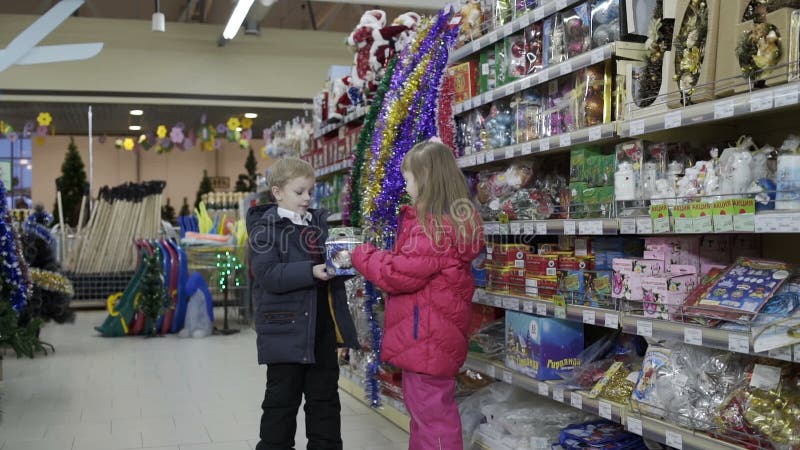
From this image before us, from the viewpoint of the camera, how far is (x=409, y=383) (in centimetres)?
289

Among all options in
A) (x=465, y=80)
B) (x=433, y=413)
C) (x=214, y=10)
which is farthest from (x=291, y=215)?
(x=214, y=10)

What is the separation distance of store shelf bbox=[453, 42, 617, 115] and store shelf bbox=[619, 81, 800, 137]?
0.27m

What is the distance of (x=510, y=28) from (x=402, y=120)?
694mm

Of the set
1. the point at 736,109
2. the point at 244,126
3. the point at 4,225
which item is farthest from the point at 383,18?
the point at 244,126

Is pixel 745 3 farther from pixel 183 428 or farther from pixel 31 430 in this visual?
pixel 31 430

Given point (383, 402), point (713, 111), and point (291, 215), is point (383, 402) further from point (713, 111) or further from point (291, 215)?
point (713, 111)

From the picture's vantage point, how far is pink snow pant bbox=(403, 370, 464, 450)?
283 centimetres

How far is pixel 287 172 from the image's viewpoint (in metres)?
2.99

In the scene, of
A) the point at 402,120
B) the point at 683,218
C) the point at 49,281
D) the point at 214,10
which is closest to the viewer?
the point at 683,218

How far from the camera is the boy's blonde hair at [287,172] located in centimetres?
299

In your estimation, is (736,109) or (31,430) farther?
(31,430)

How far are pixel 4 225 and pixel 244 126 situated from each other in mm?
7694

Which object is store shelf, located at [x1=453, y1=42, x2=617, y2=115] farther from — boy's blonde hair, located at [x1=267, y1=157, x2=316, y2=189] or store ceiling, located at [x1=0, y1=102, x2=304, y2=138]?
store ceiling, located at [x1=0, y1=102, x2=304, y2=138]

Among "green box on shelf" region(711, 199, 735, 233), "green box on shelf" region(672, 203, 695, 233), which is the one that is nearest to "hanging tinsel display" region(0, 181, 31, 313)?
"green box on shelf" region(672, 203, 695, 233)
